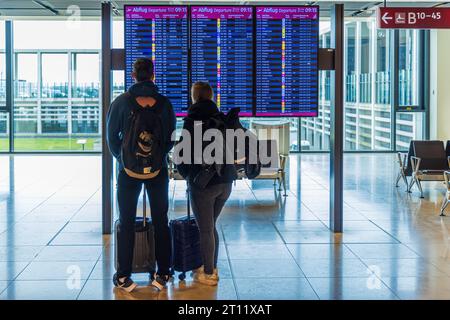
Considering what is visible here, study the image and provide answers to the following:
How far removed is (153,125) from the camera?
4.98 m

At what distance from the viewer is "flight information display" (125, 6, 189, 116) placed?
746 centimetres

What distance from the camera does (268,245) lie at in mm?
7027

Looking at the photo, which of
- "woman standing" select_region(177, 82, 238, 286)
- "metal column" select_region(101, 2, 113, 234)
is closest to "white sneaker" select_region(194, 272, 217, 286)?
"woman standing" select_region(177, 82, 238, 286)

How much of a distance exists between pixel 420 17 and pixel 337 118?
3734mm

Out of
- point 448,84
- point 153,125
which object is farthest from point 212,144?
point 448,84

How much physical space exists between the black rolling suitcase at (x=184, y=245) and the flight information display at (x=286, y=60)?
251cm

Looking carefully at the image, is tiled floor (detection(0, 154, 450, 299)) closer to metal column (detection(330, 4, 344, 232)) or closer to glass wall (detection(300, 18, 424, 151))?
metal column (detection(330, 4, 344, 232))

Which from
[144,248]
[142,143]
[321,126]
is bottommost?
[144,248]

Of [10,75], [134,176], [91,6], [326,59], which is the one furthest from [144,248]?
[10,75]

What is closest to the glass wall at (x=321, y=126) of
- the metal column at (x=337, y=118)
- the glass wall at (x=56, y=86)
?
the glass wall at (x=56, y=86)

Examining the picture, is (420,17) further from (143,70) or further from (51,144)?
(51,144)
